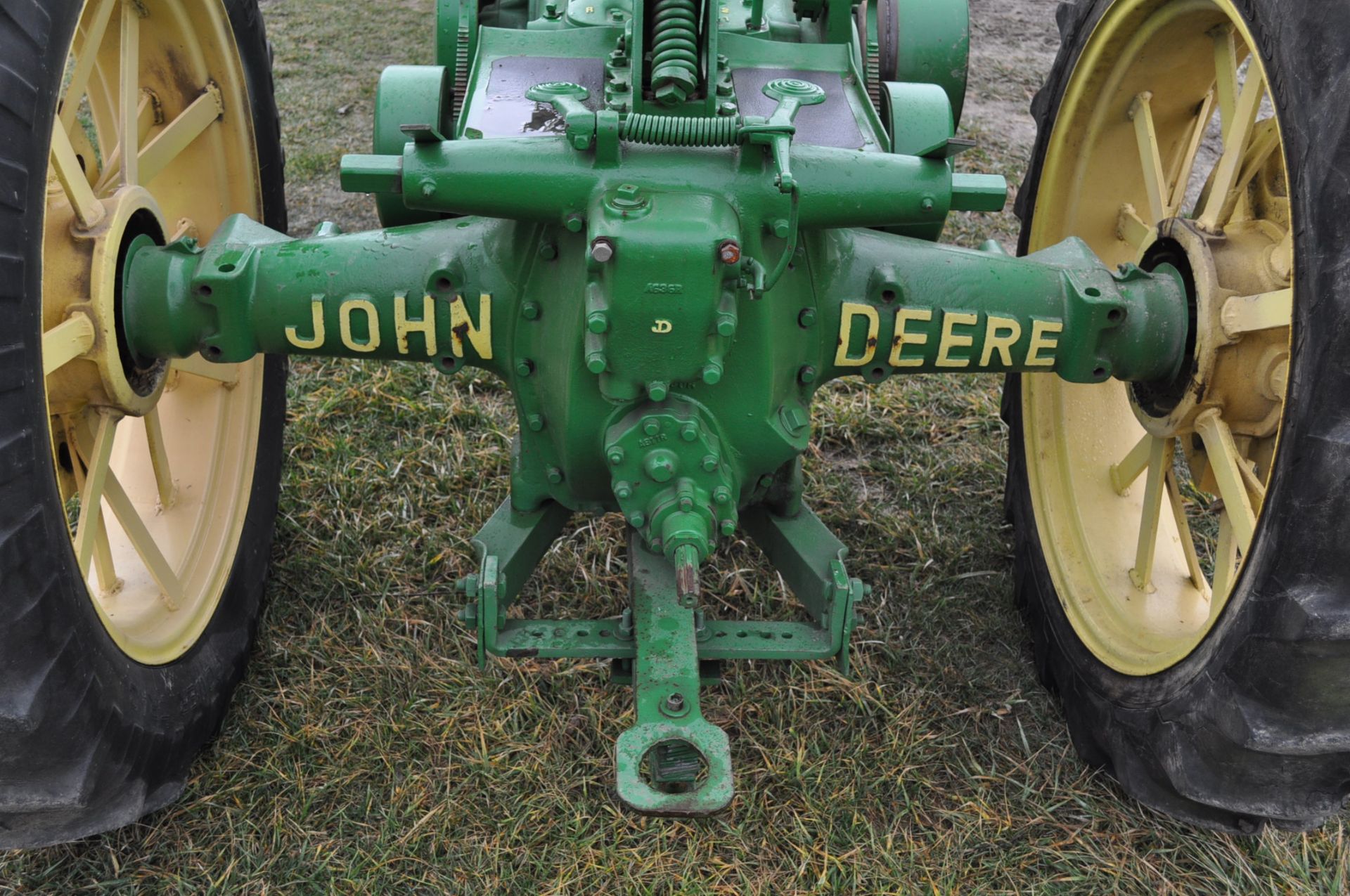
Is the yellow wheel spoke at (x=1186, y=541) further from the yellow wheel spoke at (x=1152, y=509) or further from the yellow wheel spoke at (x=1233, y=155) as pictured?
the yellow wheel spoke at (x=1233, y=155)

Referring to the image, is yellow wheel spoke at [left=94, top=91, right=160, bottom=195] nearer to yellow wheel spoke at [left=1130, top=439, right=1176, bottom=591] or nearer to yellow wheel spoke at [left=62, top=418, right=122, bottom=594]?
yellow wheel spoke at [left=62, top=418, right=122, bottom=594]

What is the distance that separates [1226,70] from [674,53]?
1.08 metres

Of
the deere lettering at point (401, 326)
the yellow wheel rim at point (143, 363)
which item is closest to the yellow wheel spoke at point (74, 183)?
the yellow wheel rim at point (143, 363)

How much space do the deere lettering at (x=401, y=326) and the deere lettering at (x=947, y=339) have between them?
0.63 meters

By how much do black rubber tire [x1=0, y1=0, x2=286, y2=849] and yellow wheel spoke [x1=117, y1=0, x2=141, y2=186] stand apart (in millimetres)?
416

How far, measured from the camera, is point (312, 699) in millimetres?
2537

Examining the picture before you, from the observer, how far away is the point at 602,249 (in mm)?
1675

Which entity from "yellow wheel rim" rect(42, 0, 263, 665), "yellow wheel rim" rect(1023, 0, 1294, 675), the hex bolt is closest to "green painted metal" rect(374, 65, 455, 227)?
"yellow wheel rim" rect(42, 0, 263, 665)

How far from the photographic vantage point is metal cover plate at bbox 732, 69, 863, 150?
2.14 m

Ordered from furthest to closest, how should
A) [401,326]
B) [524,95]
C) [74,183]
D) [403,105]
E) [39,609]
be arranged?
[403,105] → [524,95] → [401,326] → [74,183] → [39,609]

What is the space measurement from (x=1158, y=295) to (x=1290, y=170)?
0.41m

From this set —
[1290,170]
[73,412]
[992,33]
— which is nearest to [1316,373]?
[1290,170]

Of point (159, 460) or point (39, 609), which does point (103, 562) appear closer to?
point (159, 460)

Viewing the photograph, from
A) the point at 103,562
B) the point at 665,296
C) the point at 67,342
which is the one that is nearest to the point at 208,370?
the point at 103,562
